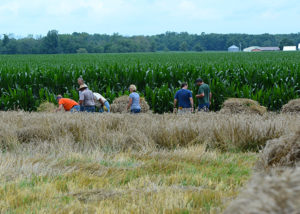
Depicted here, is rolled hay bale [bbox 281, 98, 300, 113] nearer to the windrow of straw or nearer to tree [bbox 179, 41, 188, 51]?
the windrow of straw

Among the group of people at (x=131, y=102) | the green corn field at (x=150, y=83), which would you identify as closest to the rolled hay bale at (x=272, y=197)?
the group of people at (x=131, y=102)

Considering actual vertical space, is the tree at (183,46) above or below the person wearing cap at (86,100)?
below

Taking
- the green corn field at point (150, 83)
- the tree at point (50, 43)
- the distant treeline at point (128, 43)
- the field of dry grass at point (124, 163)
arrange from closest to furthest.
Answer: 1. the field of dry grass at point (124, 163)
2. the green corn field at point (150, 83)
3. the tree at point (50, 43)
4. the distant treeline at point (128, 43)

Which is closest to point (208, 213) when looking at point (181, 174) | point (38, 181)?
point (181, 174)

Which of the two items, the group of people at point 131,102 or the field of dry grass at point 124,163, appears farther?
the group of people at point 131,102

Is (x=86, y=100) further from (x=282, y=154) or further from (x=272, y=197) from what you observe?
(x=272, y=197)

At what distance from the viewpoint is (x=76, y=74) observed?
19.5m

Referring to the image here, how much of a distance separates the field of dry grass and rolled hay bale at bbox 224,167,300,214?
1454 mm

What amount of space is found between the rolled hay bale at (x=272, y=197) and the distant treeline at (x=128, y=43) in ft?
358

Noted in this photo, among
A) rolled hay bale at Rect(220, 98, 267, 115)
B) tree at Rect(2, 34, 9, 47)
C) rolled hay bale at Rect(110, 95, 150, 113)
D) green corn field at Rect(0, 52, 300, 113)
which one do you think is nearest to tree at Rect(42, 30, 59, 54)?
tree at Rect(2, 34, 9, 47)

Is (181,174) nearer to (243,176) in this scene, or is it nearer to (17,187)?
(243,176)

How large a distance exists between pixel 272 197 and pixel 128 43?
124279 mm

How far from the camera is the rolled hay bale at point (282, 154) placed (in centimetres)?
343

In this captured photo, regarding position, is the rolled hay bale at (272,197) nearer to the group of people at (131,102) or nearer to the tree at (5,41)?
the group of people at (131,102)
